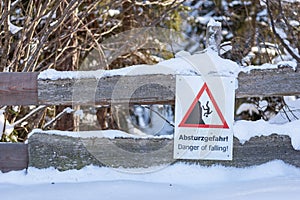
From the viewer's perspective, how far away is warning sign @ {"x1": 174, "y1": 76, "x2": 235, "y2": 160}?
247 cm

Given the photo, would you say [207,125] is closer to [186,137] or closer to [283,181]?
[186,137]

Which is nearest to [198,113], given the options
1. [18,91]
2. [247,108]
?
[18,91]

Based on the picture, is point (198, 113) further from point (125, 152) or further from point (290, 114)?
point (290, 114)

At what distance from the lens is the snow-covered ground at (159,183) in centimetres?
225

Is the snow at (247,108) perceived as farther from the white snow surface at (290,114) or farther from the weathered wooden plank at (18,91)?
the weathered wooden plank at (18,91)

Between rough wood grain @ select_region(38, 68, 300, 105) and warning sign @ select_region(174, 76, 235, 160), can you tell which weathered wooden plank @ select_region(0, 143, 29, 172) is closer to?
rough wood grain @ select_region(38, 68, 300, 105)

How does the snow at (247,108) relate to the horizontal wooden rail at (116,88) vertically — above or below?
above

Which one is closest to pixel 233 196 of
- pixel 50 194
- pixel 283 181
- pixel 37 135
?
pixel 283 181

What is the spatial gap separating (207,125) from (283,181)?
497 mm

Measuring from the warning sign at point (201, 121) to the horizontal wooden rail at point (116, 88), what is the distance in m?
0.08

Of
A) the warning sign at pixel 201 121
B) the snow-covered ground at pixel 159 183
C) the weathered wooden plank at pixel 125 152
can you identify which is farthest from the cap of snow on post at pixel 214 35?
the snow-covered ground at pixel 159 183

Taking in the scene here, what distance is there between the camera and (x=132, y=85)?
2443 mm

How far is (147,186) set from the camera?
236 cm

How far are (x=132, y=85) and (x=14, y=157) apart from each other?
2.59 feet
